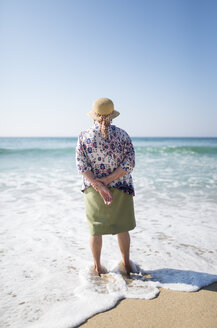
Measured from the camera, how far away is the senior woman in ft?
7.53

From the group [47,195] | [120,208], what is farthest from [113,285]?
[47,195]

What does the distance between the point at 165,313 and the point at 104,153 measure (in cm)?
135

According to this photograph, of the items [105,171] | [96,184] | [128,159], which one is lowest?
[96,184]

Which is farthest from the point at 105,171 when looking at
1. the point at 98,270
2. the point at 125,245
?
the point at 98,270

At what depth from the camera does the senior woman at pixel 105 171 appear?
229 cm

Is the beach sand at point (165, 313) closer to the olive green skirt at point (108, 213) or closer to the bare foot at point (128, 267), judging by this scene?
the bare foot at point (128, 267)

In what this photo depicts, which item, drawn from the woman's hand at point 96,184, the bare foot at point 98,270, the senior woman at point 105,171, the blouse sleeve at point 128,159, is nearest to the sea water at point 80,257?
the bare foot at point 98,270

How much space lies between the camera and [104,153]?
2.32 m

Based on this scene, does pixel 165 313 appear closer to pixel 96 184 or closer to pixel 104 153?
pixel 96 184

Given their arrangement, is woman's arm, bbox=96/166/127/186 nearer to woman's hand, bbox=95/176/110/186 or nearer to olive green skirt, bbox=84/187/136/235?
woman's hand, bbox=95/176/110/186

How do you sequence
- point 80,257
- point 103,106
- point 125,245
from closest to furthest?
point 103,106, point 125,245, point 80,257

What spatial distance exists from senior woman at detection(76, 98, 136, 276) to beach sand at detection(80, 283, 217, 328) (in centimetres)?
62

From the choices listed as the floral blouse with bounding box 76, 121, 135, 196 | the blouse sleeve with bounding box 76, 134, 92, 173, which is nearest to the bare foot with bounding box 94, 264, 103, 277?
the floral blouse with bounding box 76, 121, 135, 196

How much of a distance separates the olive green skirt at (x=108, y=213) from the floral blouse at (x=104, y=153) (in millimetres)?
77
